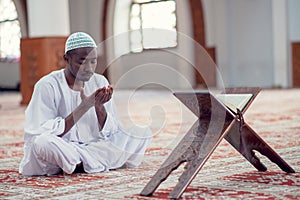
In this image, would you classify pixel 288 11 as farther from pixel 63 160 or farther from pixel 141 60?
pixel 63 160

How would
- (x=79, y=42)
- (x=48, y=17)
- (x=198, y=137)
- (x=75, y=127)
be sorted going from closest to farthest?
(x=198, y=137) < (x=79, y=42) < (x=75, y=127) < (x=48, y=17)

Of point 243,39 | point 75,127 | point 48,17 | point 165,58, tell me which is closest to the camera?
point 75,127

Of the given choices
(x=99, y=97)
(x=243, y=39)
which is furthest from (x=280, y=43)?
(x=99, y=97)

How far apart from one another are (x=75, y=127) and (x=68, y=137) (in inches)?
3.2

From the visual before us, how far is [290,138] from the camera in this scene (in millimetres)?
6012

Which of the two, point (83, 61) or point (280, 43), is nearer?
point (83, 61)

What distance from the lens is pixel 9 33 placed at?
22.4 meters

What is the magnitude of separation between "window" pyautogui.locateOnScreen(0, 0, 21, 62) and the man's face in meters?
17.9

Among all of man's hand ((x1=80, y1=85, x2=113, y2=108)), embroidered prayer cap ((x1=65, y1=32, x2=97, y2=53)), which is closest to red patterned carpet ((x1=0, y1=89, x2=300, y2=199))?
man's hand ((x1=80, y1=85, x2=113, y2=108))

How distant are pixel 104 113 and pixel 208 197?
4.10ft

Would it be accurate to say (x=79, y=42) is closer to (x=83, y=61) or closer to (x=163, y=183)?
(x=83, y=61)

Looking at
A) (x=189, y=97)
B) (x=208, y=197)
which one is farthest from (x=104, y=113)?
(x=208, y=197)

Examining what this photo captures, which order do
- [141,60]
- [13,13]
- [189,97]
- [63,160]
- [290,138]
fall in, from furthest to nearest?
[13,13], [141,60], [290,138], [63,160], [189,97]

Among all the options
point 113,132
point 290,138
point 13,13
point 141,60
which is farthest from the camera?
point 13,13
